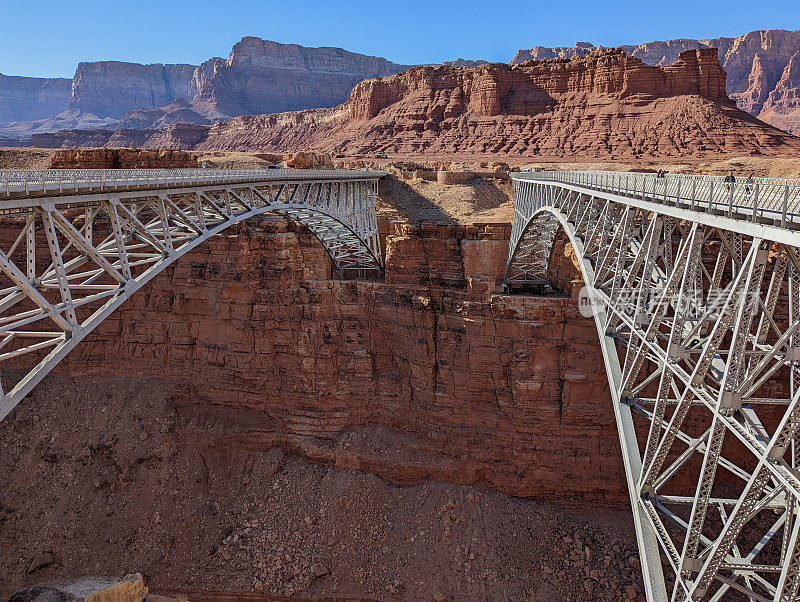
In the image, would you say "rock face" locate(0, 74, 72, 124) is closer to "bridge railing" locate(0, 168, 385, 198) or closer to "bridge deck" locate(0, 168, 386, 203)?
"bridge deck" locate(0, 168, 386, 203)

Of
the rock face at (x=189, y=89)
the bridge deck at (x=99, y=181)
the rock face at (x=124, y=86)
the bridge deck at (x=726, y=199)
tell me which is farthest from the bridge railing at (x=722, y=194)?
the rock face at (x=124, y=86)

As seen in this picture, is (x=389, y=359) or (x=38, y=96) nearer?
(x=389, y=359)

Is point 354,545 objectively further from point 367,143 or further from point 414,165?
point 367,143

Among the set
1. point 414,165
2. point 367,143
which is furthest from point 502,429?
point 367,143

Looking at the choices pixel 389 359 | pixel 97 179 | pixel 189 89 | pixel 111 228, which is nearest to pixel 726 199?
pixel 97 179

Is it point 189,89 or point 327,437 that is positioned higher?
point 189,89

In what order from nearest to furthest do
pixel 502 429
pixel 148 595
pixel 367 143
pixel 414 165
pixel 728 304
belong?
pixel 728 304 < pixel 148 595 < pixel 502 429 < pixel 414 165 < pixel 367 143

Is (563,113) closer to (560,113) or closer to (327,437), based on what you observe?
(560,113)
